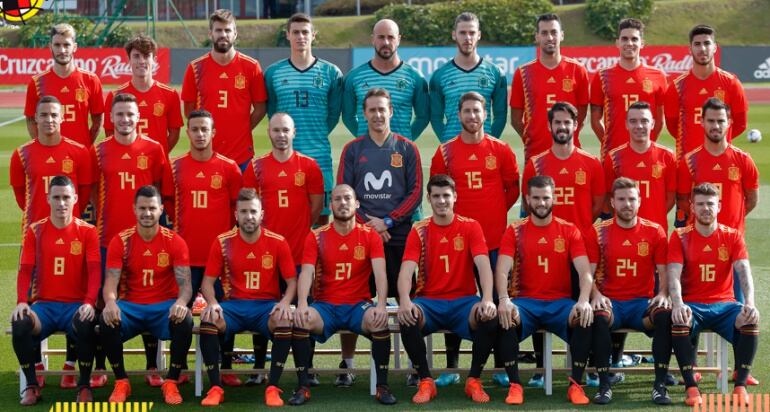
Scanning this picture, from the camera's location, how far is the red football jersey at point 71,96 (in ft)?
29.3

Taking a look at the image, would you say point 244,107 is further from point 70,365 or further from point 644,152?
point 644,152

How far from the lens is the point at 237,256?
772cm

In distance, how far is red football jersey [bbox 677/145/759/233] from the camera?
8.05 metres

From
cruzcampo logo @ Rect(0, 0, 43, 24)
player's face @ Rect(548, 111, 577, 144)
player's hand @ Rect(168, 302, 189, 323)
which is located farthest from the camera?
cruzcampo logo @ Rect(0, 0, 43, 24)

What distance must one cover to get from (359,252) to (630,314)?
1806 mm

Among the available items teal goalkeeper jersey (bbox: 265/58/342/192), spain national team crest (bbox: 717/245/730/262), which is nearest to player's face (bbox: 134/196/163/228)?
teal goalkeeper jersey (bbox: 265/58/342/192)

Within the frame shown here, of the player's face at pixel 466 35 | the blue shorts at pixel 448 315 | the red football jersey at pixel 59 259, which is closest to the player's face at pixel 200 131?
the red football jersey at pixel 59 259

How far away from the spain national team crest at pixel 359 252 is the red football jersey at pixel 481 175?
769 millimetres

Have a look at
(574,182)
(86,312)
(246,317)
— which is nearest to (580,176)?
(574,182)

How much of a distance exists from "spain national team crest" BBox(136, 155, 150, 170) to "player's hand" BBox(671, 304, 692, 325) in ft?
12.1

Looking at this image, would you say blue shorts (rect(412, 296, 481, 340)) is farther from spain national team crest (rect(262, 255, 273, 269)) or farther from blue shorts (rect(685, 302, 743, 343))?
blue shorts (rect(685, 302, 743, 343))

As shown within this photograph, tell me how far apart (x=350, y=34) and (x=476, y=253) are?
40.6m

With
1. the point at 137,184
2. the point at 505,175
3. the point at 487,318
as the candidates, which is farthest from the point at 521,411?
the point at 137,184

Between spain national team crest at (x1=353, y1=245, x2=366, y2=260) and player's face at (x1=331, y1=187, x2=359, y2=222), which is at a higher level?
player's face at (x1=331, y1=187, x2=359, y2=222)
